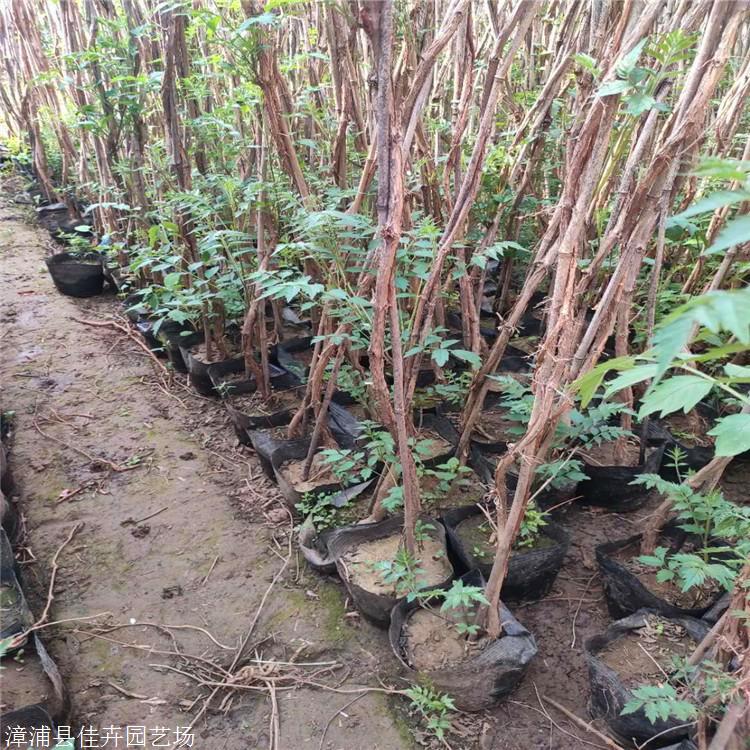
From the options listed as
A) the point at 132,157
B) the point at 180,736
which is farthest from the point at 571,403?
the point at 132,157

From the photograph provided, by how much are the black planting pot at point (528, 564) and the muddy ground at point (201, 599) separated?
0.07 meters

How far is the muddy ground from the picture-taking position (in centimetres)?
166

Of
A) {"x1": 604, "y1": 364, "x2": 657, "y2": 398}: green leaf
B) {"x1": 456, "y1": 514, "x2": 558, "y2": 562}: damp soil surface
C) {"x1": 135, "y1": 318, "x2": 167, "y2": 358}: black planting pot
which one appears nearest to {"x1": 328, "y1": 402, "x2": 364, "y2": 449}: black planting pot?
{"x1": 456, "y1": 514, "x2": 558, "y2": 562}: damp soil surface

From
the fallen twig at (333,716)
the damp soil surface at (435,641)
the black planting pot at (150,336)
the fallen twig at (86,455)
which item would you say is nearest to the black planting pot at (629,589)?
the damp soil surface at (435,641)

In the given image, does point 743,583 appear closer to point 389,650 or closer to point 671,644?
point 671,644

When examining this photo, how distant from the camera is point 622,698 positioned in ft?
4.87

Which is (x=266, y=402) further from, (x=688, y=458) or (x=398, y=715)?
(x=688, y=458)

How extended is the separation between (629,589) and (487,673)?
0.56m

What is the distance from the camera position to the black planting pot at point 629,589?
1709 millimetres

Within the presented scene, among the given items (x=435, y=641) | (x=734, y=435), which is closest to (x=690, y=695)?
(x=435, y=641)

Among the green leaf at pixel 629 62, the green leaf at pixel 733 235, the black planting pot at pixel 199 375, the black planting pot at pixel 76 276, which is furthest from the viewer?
the black planting pot at pixel 76 276

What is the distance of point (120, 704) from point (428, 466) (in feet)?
4.52

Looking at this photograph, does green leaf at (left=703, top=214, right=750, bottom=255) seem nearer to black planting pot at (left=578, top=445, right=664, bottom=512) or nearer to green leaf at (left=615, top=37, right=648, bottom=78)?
green leaf at (left=615, top=37, right=648, bottom=78)

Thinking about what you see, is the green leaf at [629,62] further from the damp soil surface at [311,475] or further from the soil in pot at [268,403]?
the soil in pot at [268,403]
